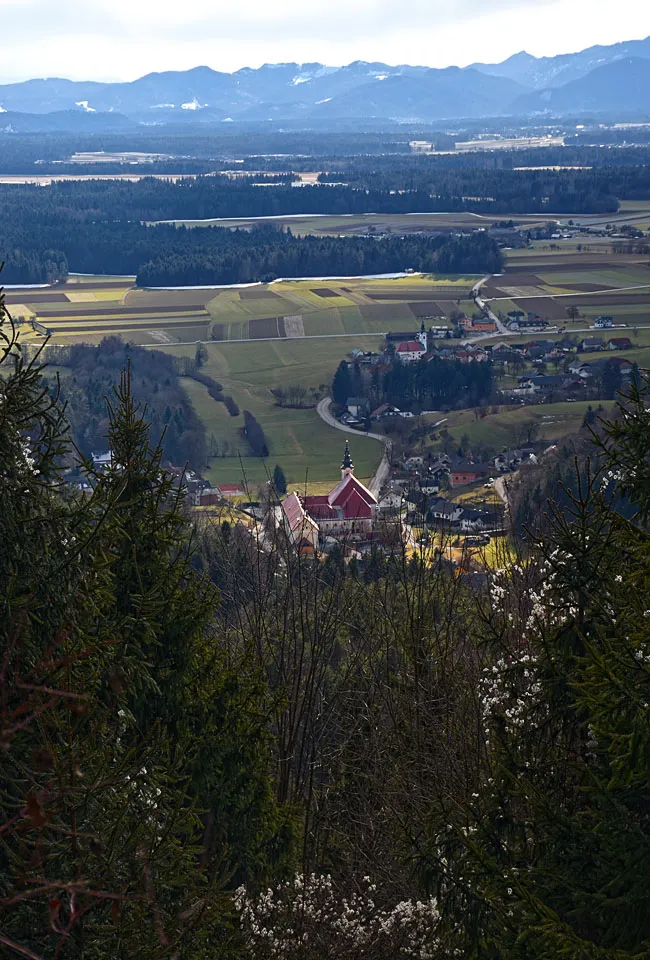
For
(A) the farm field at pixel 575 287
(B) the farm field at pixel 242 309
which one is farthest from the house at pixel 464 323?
(A) the farm field at pixel 575 287

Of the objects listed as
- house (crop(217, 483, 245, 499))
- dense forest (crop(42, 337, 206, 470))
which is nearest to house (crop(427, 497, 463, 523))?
house (crop(217, 483, 245, 499))

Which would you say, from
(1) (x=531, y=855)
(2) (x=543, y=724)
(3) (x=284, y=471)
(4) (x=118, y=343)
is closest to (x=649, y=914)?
(1) (x=531, y=855)

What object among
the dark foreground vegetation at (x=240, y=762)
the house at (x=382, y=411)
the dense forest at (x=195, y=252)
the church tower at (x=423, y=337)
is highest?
the dark foreground vegetation at (x=240, y=762)

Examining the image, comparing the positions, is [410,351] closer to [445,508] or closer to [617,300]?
[617,300]

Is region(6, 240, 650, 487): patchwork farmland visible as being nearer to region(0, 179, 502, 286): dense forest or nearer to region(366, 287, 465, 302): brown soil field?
region(366, 287, 465, 302): brown soil field

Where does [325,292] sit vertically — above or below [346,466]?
above

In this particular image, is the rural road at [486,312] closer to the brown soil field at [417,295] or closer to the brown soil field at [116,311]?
the brown soil field at [417,295]

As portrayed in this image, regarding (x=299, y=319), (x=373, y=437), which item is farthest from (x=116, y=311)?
(x=373, y=437)
